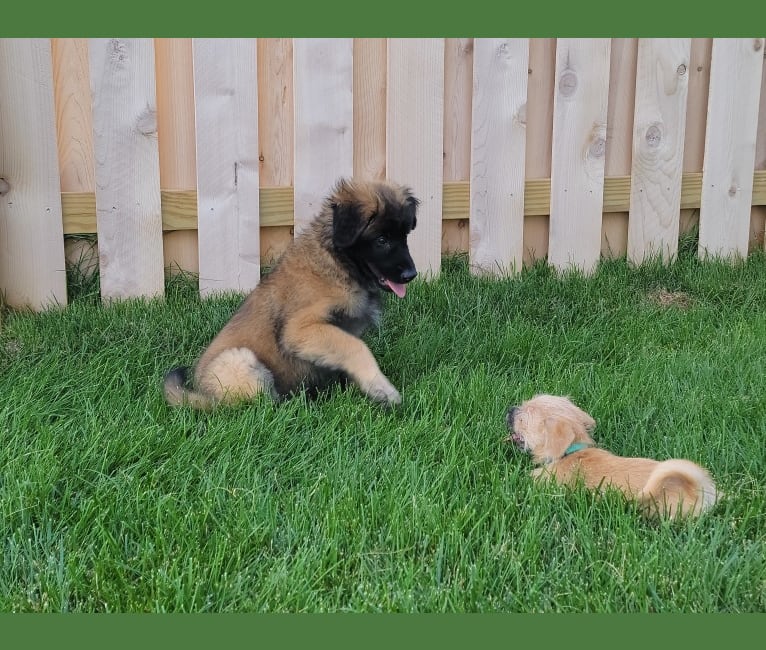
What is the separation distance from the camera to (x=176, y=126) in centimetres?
589

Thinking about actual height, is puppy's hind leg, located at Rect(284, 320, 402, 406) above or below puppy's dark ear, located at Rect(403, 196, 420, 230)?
below

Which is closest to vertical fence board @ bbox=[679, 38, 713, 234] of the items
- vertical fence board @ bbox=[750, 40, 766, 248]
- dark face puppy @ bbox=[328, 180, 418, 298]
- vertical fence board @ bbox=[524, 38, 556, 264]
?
vertical fence board @ bbox=[750, 40, 766, 248]

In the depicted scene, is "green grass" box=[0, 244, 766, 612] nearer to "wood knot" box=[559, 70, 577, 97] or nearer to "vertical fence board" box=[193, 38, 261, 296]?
"vertical fence board" box=[193, 38, 261, 296]

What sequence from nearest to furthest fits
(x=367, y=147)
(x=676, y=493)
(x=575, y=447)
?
1. (x=676, y=493)
2. (x=575, y=447)
3. (x=367, y=147)

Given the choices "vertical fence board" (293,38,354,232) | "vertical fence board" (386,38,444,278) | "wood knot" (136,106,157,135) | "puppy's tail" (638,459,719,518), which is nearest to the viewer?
"puppy's tail" (638,459,719,518)

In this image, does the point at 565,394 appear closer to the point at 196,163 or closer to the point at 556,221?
the point at 556,221

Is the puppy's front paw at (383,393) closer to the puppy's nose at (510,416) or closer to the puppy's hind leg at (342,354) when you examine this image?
the puppy's hind leg at (342,354)

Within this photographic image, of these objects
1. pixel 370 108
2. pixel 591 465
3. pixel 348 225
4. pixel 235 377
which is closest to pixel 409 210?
pixel 348 225

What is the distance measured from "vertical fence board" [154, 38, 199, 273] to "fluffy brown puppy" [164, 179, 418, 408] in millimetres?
1544

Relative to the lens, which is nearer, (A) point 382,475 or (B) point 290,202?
(A) point 382,475

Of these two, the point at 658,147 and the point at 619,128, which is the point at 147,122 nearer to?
the point at 619,128

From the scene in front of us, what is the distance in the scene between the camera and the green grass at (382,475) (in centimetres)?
289

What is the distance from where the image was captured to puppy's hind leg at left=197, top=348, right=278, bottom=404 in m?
4.35

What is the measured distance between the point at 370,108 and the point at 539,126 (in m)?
1.31
